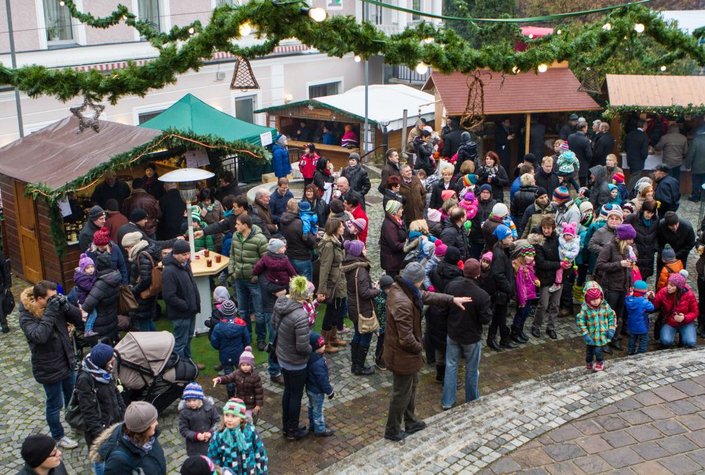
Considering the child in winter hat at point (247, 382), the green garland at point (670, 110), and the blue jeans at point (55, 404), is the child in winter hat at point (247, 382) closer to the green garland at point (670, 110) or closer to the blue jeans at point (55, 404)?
the blue jeans at point (55, 404)

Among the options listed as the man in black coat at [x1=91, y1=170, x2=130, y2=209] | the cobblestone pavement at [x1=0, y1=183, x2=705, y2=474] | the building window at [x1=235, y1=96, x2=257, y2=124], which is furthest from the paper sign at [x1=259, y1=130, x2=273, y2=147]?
the building window at [x1=235, y1=96, x2=257, y2=124]

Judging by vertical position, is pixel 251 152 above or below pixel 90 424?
above

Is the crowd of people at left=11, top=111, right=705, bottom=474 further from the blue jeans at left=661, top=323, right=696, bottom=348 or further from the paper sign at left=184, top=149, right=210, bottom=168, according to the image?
the paper sign at left=184, top=149, right=210, bottom=168

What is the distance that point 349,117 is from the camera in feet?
66.2

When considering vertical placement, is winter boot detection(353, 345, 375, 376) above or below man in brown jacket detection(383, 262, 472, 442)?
below

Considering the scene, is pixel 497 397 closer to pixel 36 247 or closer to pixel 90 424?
pixel 90 424

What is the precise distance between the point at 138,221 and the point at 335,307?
2912 millimetres

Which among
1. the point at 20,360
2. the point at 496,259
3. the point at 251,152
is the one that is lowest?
the point at 20,360

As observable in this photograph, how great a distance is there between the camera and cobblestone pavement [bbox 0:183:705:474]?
716cm

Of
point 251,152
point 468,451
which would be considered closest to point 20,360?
point 251,152

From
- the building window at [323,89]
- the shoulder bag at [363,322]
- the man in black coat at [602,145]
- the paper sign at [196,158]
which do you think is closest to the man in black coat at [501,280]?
the shoulder bag at [363,322]

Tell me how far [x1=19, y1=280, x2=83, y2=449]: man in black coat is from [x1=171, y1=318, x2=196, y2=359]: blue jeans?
1.37m

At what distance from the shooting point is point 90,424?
6.86 meters

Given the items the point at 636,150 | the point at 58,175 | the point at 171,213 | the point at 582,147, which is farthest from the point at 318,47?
the point at 636,150
